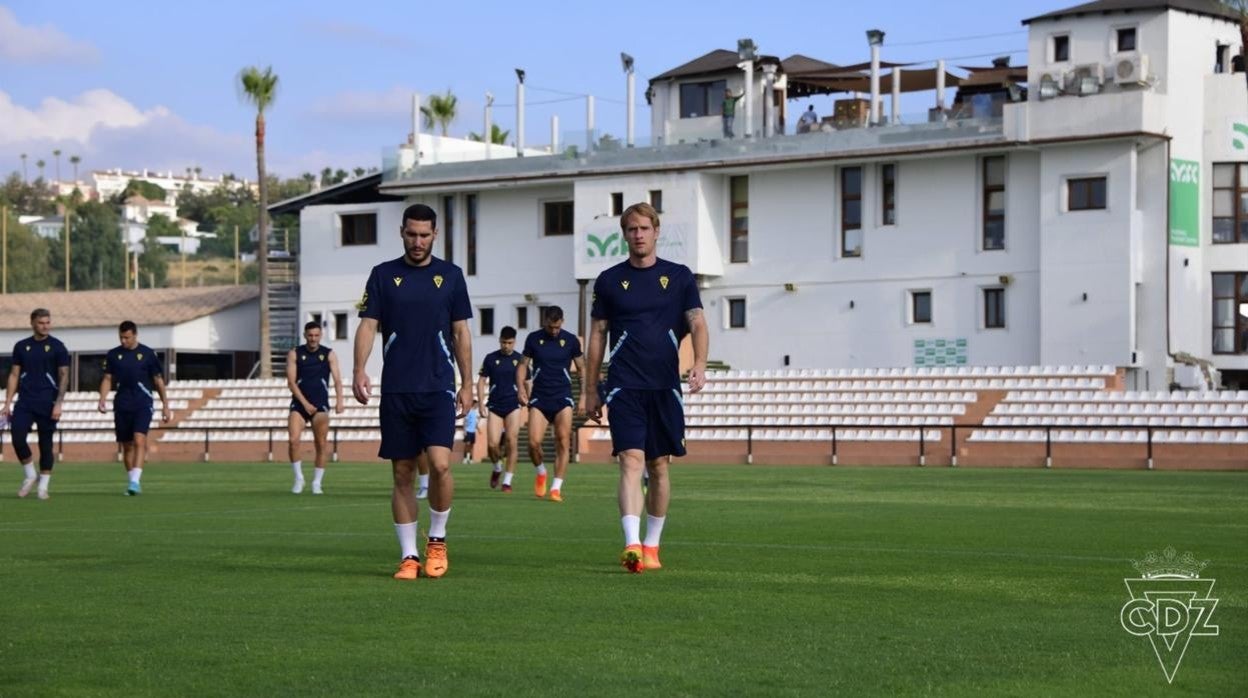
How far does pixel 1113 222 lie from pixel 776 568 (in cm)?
4006

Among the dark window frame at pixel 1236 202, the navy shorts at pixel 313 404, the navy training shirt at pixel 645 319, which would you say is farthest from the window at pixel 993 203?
the navy training shirt at pixel 645 319

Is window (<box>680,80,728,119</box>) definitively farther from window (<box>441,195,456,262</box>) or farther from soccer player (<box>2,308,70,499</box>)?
soccer player (<box>2,308,70,499</box>)

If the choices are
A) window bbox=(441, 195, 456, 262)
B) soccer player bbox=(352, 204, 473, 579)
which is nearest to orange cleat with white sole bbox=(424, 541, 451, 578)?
soccer player bbox=(352, 204, 473, 579)

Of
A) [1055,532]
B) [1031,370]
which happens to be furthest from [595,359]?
[1031,370]

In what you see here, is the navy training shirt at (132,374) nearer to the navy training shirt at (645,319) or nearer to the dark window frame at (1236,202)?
the navy training shirt at (645,319)

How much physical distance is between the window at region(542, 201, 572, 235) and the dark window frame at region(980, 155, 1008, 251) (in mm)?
14853

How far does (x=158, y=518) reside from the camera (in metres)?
18.4

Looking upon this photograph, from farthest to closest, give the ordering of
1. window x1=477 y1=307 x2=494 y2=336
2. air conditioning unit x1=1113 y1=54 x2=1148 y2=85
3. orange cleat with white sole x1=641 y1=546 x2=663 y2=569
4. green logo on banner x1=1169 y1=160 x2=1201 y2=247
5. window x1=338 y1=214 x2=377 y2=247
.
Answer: window x1=338 y1=214 x2=377 y2=247 → window x1=477 y1=307 x2=494 y2=336 → green logo on banner x1=1169 y1=160 x2=1201 y2=247 → air conditioning unit x1=1113 y1=54 x2=1148 y2=85 → orange cleat with white sole x1=641 y1=546 x2=663 y2=569

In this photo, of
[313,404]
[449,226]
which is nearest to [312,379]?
[313,404]

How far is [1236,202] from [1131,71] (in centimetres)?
536

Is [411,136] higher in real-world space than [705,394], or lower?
higher

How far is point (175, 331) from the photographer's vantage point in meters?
68.9

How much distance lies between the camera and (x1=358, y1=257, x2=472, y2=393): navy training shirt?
463 inches

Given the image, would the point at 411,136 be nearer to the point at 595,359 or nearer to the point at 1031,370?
the point at 1031,370
